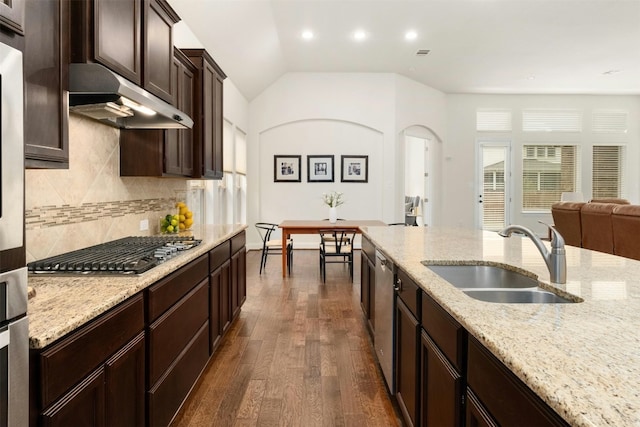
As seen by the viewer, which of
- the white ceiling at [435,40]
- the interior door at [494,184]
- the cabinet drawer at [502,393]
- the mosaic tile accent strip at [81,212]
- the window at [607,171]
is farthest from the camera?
the window at [607,171]

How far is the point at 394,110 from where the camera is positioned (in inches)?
329

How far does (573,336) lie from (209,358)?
92.0 inches

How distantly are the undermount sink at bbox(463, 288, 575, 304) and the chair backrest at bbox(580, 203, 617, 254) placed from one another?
15.5 feet

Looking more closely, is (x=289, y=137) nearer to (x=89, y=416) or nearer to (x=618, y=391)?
(x=89, y=416)

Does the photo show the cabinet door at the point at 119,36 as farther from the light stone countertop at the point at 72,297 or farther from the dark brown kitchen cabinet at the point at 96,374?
the dark brown kitchen cabinet at the point at 96,374

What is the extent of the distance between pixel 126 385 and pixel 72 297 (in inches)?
15.0

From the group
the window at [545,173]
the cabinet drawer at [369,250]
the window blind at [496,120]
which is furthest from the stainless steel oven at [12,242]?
the window at [545,173]

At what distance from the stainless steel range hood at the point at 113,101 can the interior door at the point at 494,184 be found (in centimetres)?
841

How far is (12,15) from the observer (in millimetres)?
1027

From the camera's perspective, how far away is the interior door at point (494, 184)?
31.9ft

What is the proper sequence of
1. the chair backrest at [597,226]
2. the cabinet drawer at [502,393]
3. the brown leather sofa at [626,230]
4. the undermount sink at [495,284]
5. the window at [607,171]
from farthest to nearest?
the window at [607,171], the chair backrest at [597,226], the brown leather sofa at [626,230], the undermount sink at [495,284], the cabinet drawer at [502,393]

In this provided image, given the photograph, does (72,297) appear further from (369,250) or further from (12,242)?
(369,250)

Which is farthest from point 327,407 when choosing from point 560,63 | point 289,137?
point 560,63

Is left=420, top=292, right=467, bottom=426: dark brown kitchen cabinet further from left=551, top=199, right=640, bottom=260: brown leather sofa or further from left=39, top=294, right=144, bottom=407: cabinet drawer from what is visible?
left=551, top=199, right=640, bottom=260: brown leather sofa
